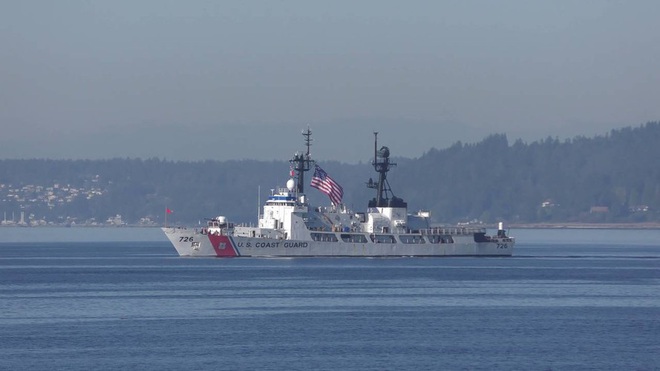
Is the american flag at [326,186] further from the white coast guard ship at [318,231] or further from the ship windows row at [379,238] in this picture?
the ship windows row at [379,238]

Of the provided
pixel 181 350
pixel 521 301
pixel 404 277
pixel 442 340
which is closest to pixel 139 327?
pixel 181 350

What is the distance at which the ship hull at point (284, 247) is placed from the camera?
120m

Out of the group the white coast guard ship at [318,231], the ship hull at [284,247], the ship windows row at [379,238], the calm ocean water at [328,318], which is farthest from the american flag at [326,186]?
A: the calm ocean water at [328,318]

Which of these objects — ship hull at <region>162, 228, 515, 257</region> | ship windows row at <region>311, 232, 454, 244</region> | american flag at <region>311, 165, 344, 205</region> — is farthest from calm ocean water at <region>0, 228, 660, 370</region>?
american flag at <region>311, 165, 344, 205</region>

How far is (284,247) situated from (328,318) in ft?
165

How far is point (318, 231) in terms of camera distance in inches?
4779

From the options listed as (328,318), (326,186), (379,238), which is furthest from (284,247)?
(328,318)

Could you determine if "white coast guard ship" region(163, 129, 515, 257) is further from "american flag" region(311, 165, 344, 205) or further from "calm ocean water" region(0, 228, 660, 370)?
"calm ocean water" region(0, 228, 660, 370)

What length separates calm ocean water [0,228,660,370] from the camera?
2181 inches

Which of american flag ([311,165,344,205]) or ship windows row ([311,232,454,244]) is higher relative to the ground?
american flag ([311,165,344,205])

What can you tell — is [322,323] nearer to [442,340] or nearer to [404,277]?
[442,340]

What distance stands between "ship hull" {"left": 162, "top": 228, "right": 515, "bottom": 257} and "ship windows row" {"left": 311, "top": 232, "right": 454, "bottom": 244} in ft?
1.06

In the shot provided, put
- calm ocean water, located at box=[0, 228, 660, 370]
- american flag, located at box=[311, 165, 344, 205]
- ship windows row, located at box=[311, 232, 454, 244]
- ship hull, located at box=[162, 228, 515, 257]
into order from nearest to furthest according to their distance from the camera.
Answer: calm ocean water, located at box=[0, 228, 660, 370], american flag, located at box=[311, 165, 344, 205], ship hull, located at box=[162, 228, 515, 257], ship windows row, located at box=[311, 232, 454, 244]

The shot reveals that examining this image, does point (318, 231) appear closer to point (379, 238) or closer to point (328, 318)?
point (379, 238)
